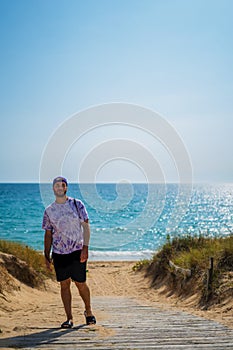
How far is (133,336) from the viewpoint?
4617 millimetres

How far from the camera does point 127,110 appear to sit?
39.9 feet

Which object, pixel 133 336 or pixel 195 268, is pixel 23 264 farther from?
pixel 133 336

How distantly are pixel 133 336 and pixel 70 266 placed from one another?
4.33 feet

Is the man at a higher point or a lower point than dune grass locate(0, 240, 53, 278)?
higher

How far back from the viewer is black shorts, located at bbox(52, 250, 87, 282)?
5.48 meters

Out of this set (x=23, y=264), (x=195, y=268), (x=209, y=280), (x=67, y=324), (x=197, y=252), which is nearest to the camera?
(x=67, y=324)

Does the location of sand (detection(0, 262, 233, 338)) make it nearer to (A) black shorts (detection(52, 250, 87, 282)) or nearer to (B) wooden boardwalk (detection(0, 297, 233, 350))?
(B) wooden boardwalk (detection(0, 297, 233, 350))

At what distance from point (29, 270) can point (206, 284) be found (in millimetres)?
4639

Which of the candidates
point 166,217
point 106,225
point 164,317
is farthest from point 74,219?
point 166,217

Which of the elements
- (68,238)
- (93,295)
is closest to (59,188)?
A: (68,238)

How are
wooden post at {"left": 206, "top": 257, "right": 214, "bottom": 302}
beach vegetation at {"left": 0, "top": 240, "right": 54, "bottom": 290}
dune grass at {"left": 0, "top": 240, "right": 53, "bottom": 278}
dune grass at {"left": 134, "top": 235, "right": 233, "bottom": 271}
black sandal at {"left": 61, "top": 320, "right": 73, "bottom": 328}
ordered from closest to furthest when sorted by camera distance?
black sandal at {"left": 61, "top": 320, "right": 73, "bottom": 328}, wooden post at {"left": 206, "top": 257, "right": 214, "bottom": 302}, dune grass at {"left": 134, "top": 235, "right": 233, "bottom": 271}, beach vegetation at {"left": 0, "top": 240, "right": 54, "bottom": 290}, dune grass at {"left": 0, "top": 240, "right": 53, "bottom": 278}

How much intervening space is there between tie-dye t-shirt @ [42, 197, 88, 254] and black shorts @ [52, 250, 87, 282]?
7 cm

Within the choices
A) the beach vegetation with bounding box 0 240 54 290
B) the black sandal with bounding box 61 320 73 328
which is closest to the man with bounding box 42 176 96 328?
the black sandal with bounding box 61 320 73 328

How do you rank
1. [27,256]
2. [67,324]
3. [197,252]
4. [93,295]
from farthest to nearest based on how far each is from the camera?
[93,295] < [27,256] < [197,252] < [67,324]
